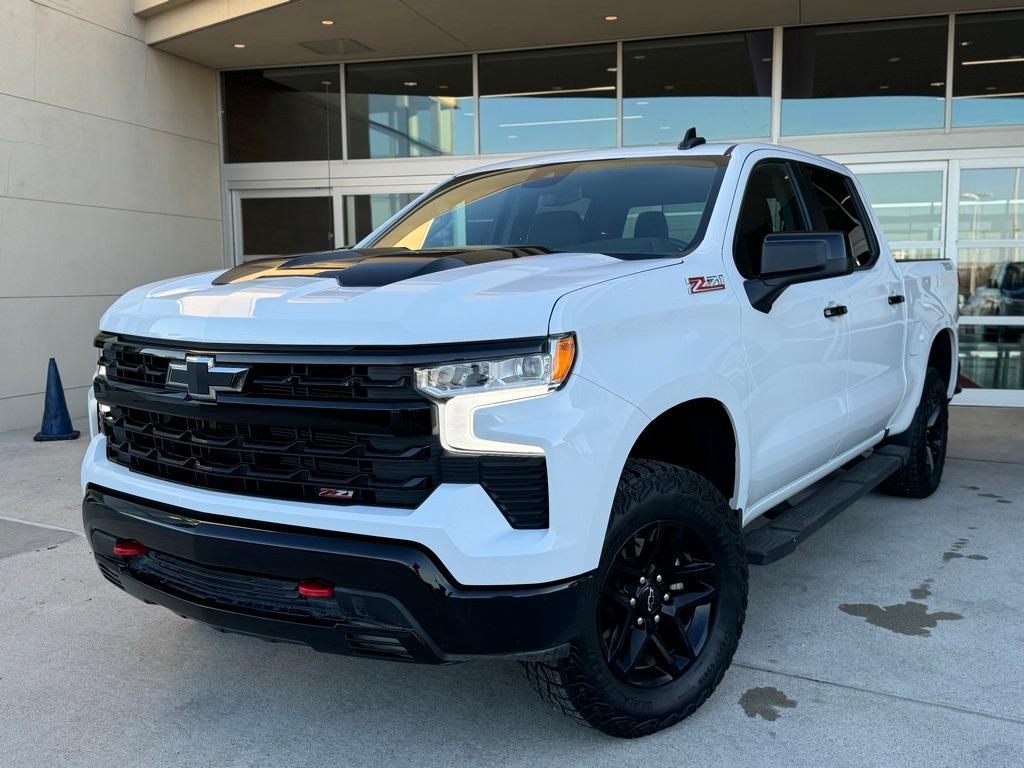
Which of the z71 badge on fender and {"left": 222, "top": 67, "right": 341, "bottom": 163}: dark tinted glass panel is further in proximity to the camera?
{"left": 222, "top": 67, "right": 341, "bottom": 163}: dark tinted glass panel

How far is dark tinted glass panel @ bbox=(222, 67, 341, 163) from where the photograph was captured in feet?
34.9

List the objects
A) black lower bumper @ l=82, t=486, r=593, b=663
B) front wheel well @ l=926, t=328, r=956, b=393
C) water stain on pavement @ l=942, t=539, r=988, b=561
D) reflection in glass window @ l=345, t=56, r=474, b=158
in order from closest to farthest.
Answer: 1. black lower bumper @ l=82, t=486, r=593, b=663
2. water stain on pavement @ l=942, t=539, r=988, b=561
3. front wheel well @ l=926, t=328, r=956, b=393
4. reflection in glass window @ l=345, t=56, r=474, b=158

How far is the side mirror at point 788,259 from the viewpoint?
3072 mm

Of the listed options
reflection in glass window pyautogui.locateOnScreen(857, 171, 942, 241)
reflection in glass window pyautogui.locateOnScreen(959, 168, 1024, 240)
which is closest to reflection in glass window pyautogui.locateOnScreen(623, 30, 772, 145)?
reflection in glass window pyautogui.locateOnScreen(857, 171, 942, 241)

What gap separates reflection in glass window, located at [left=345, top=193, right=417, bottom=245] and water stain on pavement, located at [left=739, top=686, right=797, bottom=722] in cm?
836

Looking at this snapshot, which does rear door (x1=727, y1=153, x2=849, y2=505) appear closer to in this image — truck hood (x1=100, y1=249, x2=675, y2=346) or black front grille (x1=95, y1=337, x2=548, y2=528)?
truck hood (x1=100, y1=249, x2=675, y2=346)

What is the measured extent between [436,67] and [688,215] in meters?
7.74

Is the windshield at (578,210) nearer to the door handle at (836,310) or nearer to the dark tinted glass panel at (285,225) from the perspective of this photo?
the door handle at (836,310)

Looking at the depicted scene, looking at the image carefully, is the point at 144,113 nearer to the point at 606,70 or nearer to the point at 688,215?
the point at 606,70

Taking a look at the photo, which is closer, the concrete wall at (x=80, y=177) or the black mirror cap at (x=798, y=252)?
the black mirror cap at (x=798, y=252)

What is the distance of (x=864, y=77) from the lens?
29.3ft

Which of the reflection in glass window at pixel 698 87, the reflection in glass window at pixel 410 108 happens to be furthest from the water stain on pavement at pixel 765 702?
the reflection in glass window at pixel 410 108

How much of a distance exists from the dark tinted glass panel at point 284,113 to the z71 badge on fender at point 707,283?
8.47m

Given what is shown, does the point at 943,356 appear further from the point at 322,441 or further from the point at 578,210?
the point at 322,441
